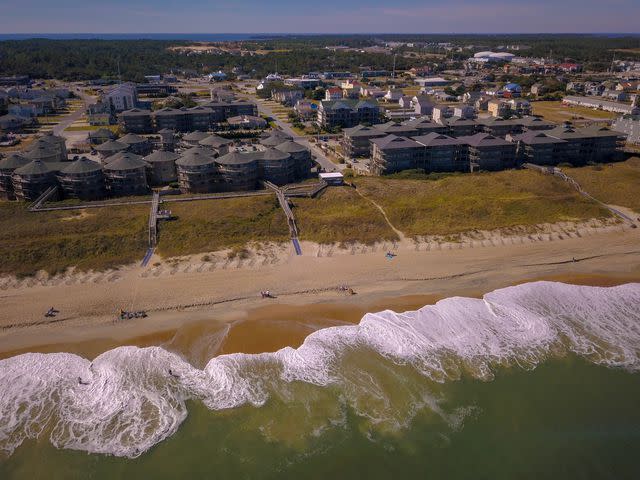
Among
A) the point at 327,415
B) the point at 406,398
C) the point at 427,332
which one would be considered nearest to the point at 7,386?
the point at 327,415

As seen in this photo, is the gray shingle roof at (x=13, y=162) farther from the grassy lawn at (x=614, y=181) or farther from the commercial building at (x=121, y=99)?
the grassy lawn at (x=614, y=181)

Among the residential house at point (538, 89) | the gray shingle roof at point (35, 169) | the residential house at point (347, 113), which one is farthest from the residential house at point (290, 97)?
the gray shingle roof at point (35, 169)

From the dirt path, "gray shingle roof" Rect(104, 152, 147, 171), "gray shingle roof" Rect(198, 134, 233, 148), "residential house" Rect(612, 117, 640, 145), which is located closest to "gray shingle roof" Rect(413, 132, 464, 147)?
the dirt path

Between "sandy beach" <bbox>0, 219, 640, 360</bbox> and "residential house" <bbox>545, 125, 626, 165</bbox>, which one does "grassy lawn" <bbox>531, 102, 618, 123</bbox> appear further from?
"sandy beach" <bbox>0, 219, 640, 360</bbox>

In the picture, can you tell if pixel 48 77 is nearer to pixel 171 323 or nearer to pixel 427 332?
pixel 171 323

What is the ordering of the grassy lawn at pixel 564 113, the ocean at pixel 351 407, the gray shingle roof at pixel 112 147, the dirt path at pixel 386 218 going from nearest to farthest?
the ocean at pixel 351 407
the dirt path at pixel 386 218
the gray shingle roof at pixel 112 147
the grassy lawn at pixel 564 113

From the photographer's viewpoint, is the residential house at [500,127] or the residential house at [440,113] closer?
the residential house at [500,127]
